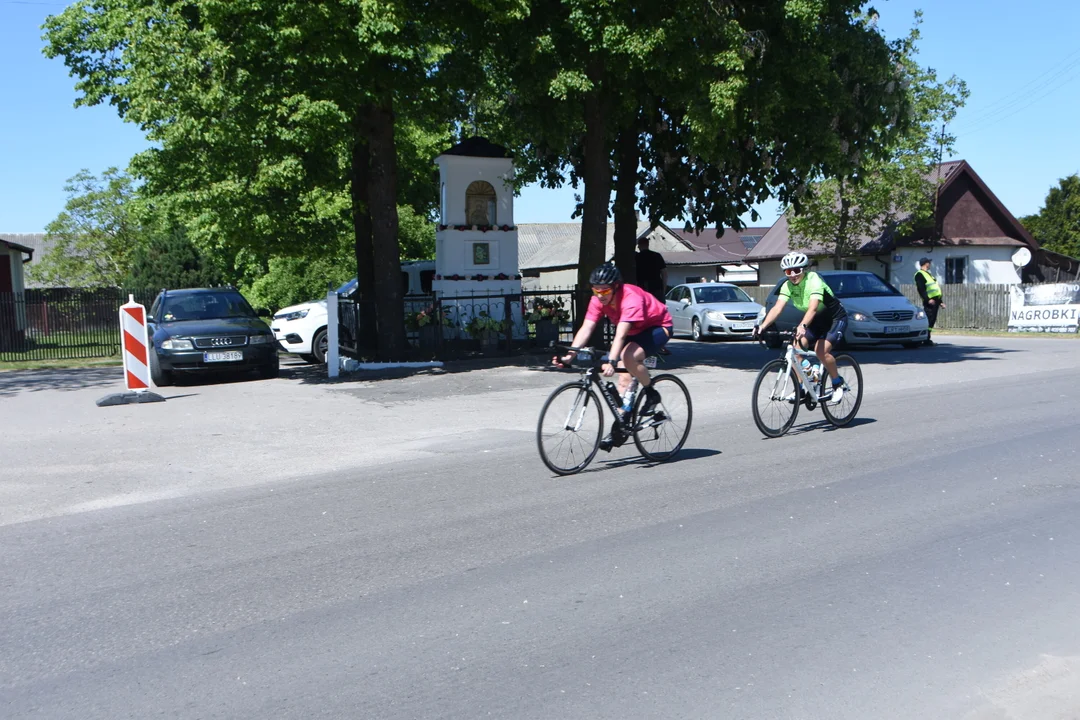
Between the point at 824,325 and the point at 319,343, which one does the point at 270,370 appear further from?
the point at 824,325

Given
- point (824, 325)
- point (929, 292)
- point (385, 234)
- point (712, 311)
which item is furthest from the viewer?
point (712, 311)

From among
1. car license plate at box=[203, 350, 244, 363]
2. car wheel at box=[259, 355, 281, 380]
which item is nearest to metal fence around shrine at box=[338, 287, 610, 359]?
car wheel at box=[259, 355, 281, 380]

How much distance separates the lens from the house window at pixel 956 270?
45594 mm

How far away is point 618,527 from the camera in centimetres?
688

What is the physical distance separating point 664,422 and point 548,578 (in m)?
3.78

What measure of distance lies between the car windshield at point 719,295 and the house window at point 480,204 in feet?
27.1

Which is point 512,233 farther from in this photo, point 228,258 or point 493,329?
point 228,258

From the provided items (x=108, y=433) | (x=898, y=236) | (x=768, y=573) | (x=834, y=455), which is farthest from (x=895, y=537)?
(x=898, y=236)

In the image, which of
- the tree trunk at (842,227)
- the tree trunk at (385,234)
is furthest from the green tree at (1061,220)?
the tree trunk at (385,234)

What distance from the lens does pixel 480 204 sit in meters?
22.8

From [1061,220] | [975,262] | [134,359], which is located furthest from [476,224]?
[1061,220]

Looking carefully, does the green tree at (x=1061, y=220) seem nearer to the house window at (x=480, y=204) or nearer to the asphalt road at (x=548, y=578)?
the house window at (x=480, y=204)

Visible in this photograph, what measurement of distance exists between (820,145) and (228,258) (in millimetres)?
32860

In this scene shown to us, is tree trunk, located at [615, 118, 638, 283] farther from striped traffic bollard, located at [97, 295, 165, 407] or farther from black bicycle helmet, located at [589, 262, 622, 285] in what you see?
black bicycle helmet, located at [589, 262, 622, 285]
